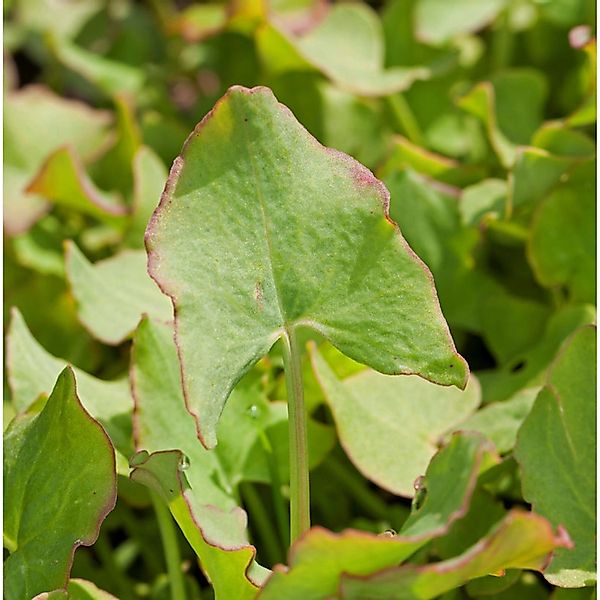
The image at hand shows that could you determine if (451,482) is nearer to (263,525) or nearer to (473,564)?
(473,564)

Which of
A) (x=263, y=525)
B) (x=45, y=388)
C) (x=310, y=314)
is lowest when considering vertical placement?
(x=263, y=525)

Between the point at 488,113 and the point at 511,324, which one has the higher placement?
the point at 488,113

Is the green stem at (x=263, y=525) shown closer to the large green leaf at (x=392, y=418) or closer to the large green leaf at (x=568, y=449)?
the large green leaf at (x=392, y=418)

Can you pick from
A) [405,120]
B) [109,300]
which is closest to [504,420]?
[109,300]

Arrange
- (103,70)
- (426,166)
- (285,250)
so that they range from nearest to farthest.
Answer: (285,250) → (426,166) → (103,70)

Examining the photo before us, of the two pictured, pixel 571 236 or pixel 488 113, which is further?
pixel 488 113

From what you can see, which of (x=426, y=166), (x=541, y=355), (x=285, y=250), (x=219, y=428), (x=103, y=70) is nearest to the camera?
(x=285, y=250)

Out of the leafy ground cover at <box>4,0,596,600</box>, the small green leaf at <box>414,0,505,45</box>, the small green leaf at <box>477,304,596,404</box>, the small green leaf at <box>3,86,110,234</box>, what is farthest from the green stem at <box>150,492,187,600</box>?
the small green leaf at <box>414,0,505,45</box>
